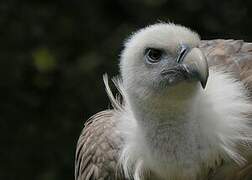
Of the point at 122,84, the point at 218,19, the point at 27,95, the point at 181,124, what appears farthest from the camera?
the point at 27,95

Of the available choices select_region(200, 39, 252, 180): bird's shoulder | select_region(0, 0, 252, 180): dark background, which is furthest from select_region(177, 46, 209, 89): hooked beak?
select_region(0, 0, 252, 180): dark background

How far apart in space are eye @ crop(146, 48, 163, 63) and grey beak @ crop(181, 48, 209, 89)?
0.13 metres

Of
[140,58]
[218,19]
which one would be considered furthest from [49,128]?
[140,58]

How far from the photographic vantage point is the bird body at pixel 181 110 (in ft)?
11.1

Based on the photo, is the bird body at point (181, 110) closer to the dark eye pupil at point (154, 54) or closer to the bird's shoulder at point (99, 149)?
the dark eye pupil at point (154, 54)

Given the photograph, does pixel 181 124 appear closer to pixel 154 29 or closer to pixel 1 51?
pixel 154 29

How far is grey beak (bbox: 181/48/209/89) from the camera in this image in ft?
10.4

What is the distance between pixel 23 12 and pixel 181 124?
233 centimetres

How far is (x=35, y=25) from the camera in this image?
552 cm

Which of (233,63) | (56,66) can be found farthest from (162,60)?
(56,66)

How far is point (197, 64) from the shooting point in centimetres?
320

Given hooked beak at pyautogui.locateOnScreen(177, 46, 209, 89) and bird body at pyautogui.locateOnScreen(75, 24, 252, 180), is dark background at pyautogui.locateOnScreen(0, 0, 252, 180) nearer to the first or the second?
bird body at pyautogui.locateOnScreen(75, 24, 252, 180)

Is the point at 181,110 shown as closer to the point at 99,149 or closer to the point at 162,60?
the point at 162,60

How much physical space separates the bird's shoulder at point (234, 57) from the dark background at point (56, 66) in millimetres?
1491
